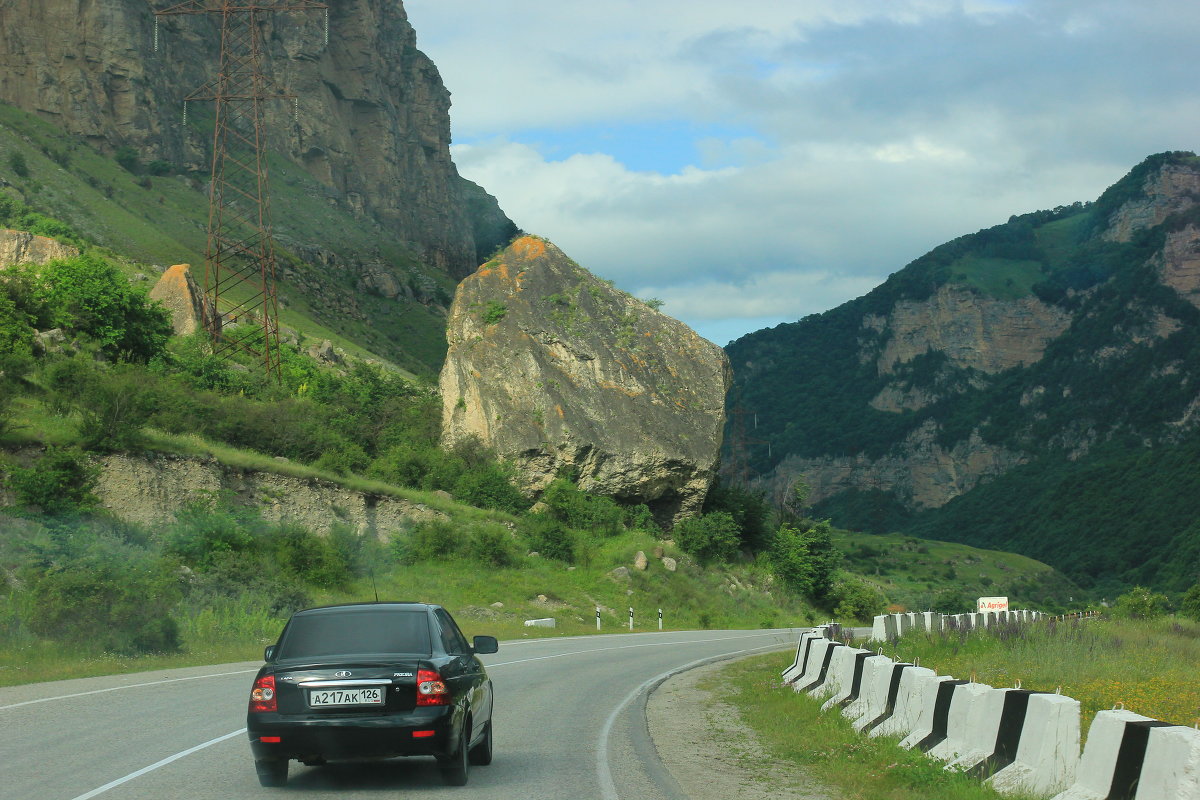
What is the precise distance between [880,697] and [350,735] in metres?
6.21

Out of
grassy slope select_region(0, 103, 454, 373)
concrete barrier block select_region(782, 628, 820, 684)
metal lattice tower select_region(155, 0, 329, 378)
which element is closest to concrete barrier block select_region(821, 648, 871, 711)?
concrete barrier block select_region(782, 628, 820, 684)

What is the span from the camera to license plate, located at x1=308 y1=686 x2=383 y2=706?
9391mm

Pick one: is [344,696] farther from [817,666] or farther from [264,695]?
[817,666]

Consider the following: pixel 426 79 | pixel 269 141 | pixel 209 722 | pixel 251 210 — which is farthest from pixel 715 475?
pixel 426 79

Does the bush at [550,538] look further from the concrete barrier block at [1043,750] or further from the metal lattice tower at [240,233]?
the concrete barrier block at [1043,750]

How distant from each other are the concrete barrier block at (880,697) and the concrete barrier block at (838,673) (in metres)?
1.08

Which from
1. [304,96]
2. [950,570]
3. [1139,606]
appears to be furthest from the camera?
[304,96]

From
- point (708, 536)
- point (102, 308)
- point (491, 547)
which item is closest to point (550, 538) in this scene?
point (491, 547)

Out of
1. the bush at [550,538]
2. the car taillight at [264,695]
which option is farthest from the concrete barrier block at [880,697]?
the bush at [550,538]

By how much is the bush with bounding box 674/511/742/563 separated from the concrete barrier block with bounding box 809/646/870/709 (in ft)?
123

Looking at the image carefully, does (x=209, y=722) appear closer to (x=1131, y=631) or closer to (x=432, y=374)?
(x=1131, y=631)

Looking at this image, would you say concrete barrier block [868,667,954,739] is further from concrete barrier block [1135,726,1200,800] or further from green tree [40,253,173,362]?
green tree [40,253,173,362]

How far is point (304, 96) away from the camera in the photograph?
146 meters

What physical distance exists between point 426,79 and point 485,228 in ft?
82.3
